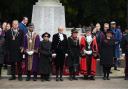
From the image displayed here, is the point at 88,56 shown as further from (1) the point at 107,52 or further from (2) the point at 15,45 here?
(2) the point at 15,45

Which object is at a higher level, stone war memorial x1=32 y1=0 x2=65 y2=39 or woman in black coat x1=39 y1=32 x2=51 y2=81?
stone war memorial x1=32 y1=0 x2=65 y2=39

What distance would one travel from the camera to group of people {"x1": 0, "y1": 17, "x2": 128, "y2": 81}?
18.1 metres

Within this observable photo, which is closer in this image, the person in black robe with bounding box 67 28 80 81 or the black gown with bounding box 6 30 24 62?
the black gown with bounding box 6 30 24 62

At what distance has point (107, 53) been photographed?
18594mm

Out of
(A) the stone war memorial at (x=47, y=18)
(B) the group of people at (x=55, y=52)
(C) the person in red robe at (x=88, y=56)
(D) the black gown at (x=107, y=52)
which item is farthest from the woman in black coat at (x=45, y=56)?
(A) the stone war memorial at (x=47, y=18)

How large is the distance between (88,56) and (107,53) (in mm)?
693

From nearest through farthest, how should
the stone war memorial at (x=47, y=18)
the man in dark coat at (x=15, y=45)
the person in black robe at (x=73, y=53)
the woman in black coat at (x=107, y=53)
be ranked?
the man in dark coat at (x=15, y=45) → the person in black robe at (x=73, y=53) → the woman in black coat at (x=107, y=53) → the stone war memorial at (x=47, y=18)

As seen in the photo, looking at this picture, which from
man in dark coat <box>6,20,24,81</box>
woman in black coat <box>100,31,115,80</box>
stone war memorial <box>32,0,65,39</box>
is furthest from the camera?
stone war memorial <box>32,0,65,39</box>

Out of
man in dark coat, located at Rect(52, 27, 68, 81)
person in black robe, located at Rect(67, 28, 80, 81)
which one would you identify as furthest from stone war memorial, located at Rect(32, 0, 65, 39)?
man in dark coat, located at Rect(52, 27, 68, 81)

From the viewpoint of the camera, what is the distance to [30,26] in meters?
18.1

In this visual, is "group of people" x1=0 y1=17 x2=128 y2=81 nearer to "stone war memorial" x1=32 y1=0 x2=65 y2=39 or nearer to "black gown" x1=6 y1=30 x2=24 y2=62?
"black gown" x1=6 y1=30 x2=24 y2=62

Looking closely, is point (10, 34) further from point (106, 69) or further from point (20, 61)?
point (106, 69)

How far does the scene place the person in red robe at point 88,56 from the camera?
18.5m

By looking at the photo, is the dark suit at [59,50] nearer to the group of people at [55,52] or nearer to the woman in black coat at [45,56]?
the group of people at [55,52]
